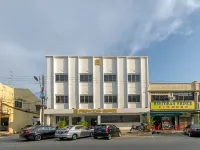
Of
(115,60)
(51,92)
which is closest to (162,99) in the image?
(115,60)

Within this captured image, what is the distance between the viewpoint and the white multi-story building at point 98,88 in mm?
42219

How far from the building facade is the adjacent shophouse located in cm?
2136

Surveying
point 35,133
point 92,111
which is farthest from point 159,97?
point 35,133

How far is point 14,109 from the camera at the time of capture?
43.5 m

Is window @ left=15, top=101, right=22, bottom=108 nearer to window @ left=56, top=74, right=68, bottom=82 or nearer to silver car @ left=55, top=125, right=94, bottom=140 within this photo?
window @ left=56, top=74, right=68, bottom=82

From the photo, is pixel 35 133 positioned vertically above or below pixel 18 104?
below

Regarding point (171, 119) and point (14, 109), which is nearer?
point (171, 119)

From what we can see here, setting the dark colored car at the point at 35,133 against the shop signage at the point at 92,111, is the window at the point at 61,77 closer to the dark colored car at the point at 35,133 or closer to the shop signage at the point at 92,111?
the shop signage at the point at 92,111

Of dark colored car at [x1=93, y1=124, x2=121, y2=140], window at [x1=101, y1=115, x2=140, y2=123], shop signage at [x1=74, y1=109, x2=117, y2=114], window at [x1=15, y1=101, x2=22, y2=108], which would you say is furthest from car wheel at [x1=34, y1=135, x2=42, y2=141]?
window at [x1=15, y1=101, x2=22, y2=108]

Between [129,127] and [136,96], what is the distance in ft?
16.2

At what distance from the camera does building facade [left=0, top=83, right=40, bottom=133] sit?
40531 mm

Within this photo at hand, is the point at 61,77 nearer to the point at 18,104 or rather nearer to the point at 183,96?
the point at 18,104

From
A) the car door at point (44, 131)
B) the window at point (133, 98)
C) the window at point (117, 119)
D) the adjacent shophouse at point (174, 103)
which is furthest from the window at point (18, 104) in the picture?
the adjacent shophouse at point (174, 103)

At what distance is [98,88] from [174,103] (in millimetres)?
11770
